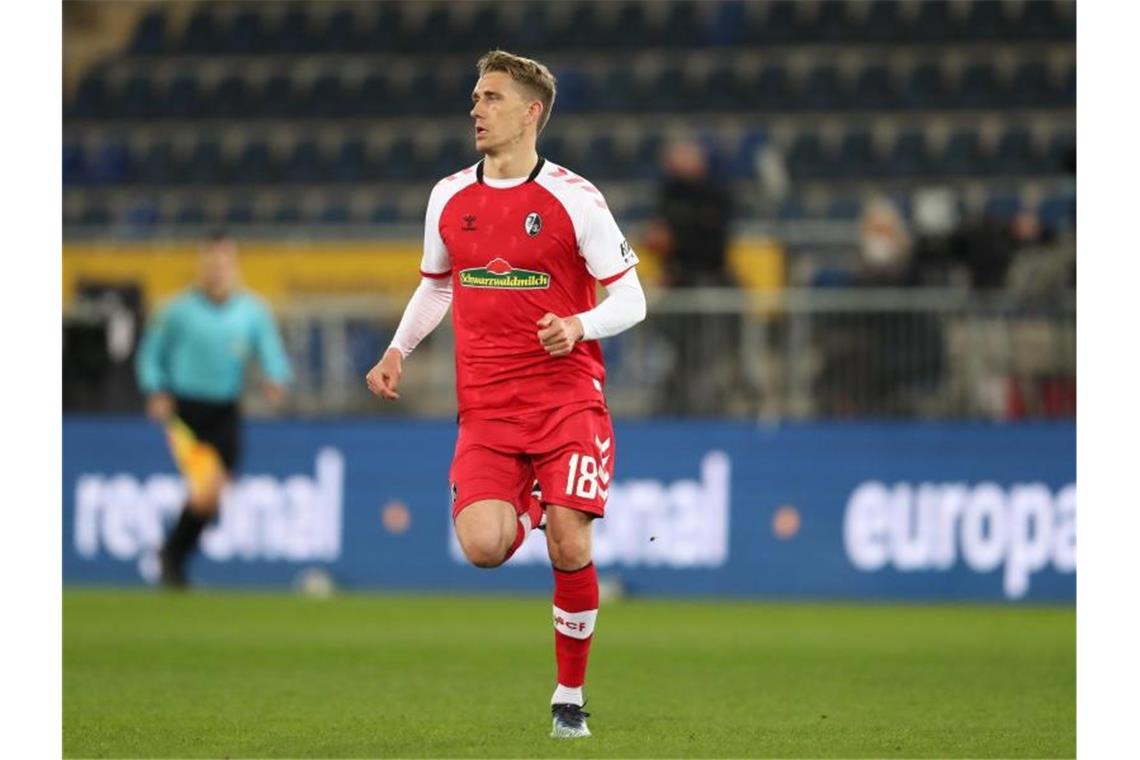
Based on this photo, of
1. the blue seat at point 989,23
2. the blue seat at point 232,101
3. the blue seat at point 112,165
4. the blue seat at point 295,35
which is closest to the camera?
the blue seat at point 989,23

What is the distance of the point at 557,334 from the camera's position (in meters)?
7.03

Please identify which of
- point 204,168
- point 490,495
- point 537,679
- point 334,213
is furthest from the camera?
point 204,168

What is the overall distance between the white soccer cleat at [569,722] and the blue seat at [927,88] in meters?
14.8

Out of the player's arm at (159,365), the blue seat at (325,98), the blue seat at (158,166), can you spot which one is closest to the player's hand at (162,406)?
the player's arm at (159,365)

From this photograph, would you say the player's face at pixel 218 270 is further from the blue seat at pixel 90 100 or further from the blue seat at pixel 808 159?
the blue seat at pixel 90 100

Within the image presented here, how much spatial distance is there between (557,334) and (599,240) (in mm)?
519

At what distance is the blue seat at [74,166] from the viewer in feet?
74.8

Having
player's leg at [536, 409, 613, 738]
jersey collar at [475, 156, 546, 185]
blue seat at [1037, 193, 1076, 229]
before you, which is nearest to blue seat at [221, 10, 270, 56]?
blue seat at [1037, 193, 1076, 229]

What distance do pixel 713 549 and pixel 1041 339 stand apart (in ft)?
9.32

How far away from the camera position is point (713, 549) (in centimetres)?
1549

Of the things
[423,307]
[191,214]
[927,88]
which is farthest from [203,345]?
[927,88]

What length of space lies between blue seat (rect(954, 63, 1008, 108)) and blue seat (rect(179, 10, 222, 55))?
8.11 metres

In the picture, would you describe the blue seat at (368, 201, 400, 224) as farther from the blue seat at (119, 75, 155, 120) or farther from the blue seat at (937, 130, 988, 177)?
the blue seat at (937, 130, 988, 177)

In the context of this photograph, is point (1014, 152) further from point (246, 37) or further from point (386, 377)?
point (386, 377)
